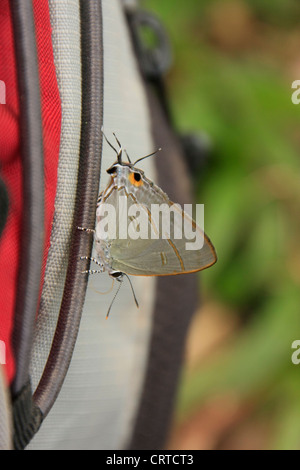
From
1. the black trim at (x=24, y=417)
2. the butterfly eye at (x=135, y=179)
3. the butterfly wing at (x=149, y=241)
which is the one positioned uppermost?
the butterfly eye at (x=135, y=179)

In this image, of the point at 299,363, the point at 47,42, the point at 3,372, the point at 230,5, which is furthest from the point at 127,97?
the point at 230,5

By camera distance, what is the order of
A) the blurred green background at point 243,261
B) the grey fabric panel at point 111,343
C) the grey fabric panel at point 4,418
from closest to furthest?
1. the grey fabric panel at point 4,418
2. the grey fabric panel at point 111,343
3. the blurred green background at point 243,261

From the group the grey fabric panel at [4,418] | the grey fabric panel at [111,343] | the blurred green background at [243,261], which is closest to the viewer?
the grey fabric panel at [4,418]

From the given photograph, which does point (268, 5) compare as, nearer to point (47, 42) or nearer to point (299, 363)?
point (299, 363)

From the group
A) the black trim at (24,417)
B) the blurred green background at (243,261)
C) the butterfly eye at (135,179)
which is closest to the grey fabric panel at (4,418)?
the black trim at (24,417)

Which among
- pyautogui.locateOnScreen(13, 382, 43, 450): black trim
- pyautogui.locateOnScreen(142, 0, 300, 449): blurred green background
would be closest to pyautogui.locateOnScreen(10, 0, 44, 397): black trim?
pyautogui.locateOnScreen(13, 382, 43, 450): black trim

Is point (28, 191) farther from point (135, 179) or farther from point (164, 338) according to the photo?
point (164, 338)

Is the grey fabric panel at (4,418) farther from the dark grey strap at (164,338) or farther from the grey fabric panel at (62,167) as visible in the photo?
the dark grey strap at (164,338)

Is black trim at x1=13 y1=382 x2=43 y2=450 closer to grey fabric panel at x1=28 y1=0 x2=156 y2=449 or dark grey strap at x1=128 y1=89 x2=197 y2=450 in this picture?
grey fabric panel at x1=28 y1=0 x2=156 y2=449
